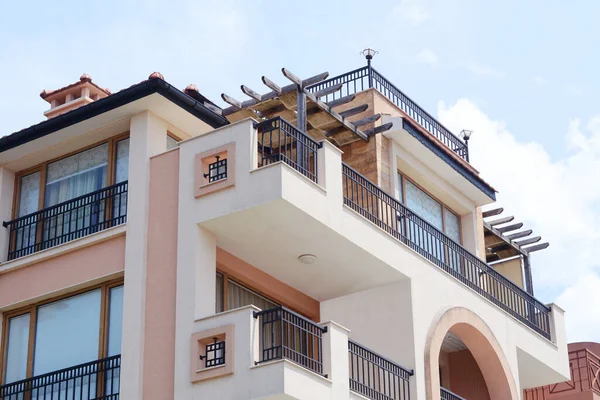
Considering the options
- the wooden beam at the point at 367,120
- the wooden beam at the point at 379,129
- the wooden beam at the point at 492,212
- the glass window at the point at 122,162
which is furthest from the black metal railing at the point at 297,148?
the wooden beam at the point at 492,212

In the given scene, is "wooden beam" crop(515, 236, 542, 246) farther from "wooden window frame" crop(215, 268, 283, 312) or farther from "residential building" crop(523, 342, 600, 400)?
"wooden window frame" crop(215, 268, 283, 312)

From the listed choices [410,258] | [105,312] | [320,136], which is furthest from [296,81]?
[105,312]

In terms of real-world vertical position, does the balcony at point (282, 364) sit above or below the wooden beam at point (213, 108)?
below

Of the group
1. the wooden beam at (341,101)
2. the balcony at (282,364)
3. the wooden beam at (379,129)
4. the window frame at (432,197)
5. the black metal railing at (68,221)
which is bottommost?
the balcony at (282,364)

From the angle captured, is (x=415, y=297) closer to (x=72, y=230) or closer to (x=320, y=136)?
(x=320, y=136)

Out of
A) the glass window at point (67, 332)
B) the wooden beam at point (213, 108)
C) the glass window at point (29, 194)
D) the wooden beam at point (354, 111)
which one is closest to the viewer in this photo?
the glass window at point (67, 332)

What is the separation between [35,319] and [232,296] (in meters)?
3.53

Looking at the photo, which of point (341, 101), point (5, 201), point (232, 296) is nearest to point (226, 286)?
point (232, 296)

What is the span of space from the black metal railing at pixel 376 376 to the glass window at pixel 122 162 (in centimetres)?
504

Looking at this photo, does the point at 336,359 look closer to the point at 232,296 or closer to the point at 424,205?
the point at 232,296

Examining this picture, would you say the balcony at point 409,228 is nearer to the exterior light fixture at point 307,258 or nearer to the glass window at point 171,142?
the exterior light fixture at point 307,258

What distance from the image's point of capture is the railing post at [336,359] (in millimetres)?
21344

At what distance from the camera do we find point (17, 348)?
24.0 metres

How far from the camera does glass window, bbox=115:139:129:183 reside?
79.0 ft
